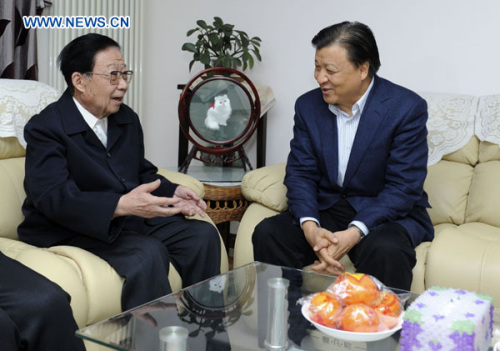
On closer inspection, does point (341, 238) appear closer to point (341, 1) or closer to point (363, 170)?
point (363, 170)

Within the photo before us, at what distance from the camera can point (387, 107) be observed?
2061 mm

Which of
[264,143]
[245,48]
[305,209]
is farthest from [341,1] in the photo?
[305,209]

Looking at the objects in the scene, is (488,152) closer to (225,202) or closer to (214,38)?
(225,202)

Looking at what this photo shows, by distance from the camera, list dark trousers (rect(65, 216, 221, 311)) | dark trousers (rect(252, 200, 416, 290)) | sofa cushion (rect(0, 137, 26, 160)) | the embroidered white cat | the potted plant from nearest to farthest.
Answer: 1. dark trousers (rect(65, 216, 221, 311))
2. dark trousers (rect(252, 200, 416, 290))
3. sofa cushion (rect(0, 137, 26, 160))
4. the embroidered white cat
5. the potted plant

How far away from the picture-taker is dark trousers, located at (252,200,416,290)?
183 cm

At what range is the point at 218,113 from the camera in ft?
9.33

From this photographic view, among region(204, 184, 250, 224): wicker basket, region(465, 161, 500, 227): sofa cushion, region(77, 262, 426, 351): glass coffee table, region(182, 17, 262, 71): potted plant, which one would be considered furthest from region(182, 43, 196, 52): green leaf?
region(77, 262, 426, 351): glass coffee table

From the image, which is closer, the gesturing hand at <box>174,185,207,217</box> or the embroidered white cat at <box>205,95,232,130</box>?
the gesturing hand at <box>174,185,207,217</box>

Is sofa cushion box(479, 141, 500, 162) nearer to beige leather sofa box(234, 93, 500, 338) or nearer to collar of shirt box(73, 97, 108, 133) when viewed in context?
beige leather sofa box(234, 93, 500, 338)

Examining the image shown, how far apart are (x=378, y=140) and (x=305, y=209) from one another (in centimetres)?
34

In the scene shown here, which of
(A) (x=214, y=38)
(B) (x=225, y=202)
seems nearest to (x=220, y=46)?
(A) (x=214, y=38)

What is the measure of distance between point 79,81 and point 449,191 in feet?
4.83

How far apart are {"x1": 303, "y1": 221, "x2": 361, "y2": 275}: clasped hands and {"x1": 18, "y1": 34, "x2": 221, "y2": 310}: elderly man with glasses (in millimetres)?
344

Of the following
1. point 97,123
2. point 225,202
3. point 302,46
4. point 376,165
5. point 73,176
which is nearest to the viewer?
point 73,176
